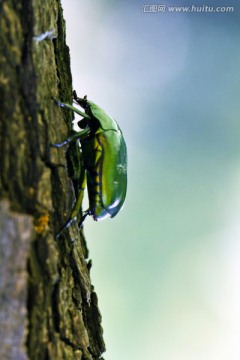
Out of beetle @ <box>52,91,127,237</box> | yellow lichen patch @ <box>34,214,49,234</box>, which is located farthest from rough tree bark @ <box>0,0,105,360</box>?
beetle @ <box>52,91,127,237</box>

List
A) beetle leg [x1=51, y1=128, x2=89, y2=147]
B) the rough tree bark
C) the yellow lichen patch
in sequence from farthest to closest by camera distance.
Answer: beetle leg [x1=51, y1=128, x2=89, y2=147] < the yellow lichen patch < the rough tree bark

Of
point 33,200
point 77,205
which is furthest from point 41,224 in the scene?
point 77,205

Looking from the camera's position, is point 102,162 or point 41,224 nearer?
point 41,224

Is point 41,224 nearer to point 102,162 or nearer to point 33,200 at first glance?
point 33,200

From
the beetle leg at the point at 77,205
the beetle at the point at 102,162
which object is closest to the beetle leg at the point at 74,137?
the beetle at the point at 102,162

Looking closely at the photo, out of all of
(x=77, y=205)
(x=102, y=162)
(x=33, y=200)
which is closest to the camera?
(x=33, y=200)

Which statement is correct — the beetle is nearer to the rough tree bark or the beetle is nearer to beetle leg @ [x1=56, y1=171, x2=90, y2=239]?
beetle leg @ [x1=56, y1=171, x2=90, y2=239]

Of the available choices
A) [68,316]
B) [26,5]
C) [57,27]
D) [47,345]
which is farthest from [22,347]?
[57,27]

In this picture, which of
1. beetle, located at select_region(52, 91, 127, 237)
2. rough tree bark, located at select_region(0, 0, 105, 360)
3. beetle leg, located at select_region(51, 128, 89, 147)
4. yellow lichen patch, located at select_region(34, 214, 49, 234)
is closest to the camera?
rough tree bark, located at select_region(0, 0, 105, 360)
